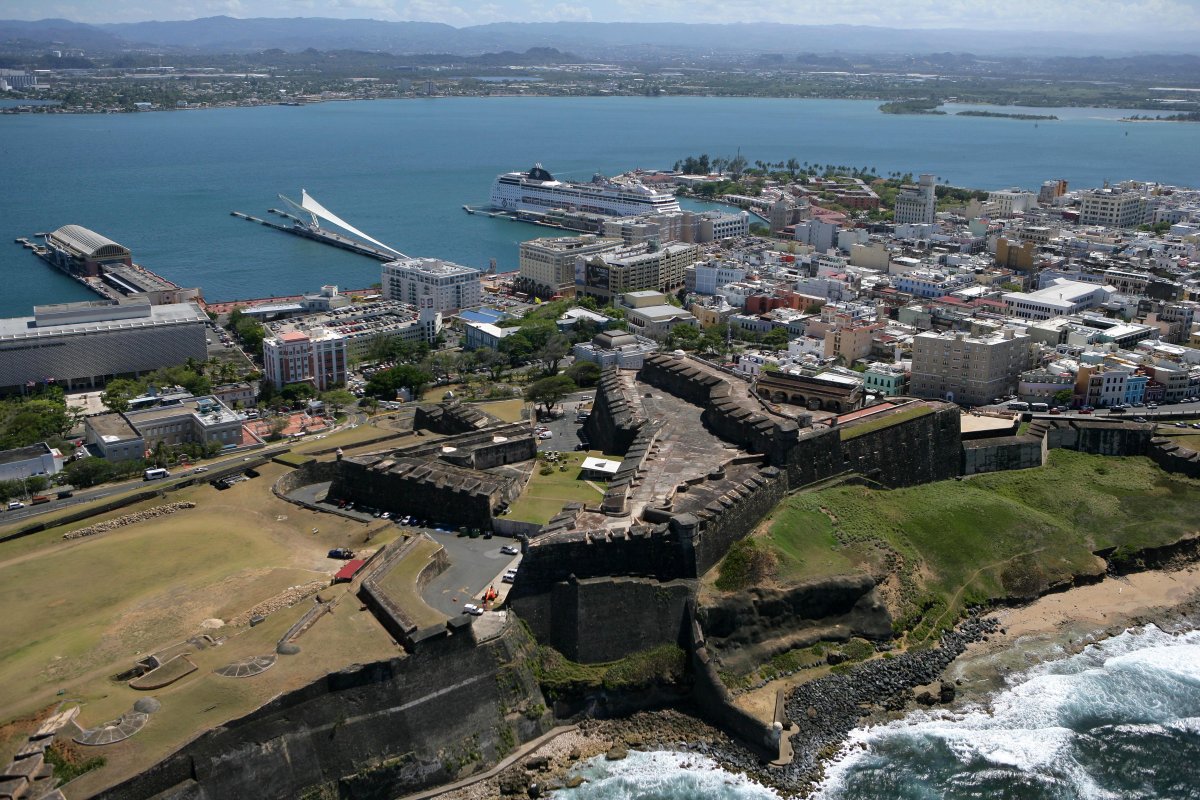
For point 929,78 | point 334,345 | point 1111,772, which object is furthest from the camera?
point 929,78

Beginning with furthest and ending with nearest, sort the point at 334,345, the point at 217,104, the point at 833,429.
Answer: the point at 217,104 < the point at 334,345 < the point at 833,429

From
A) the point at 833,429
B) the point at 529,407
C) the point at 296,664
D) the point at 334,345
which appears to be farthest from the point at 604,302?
the point at 296,664

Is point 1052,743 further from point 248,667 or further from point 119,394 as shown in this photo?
point 119,394

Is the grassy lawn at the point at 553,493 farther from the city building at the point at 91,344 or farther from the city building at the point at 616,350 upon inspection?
the city building at the point at 91,344

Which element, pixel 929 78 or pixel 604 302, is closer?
pixel 604 302

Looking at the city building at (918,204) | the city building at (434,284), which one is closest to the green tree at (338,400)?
the city building at (434,284)

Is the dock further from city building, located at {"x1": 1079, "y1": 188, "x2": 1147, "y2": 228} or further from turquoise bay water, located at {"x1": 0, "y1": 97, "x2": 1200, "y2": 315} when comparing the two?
city building, located at {"x1": 1079, "y1": 188, "x2": 1147, "y2": 228}

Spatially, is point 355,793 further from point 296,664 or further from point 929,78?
point 929,78
